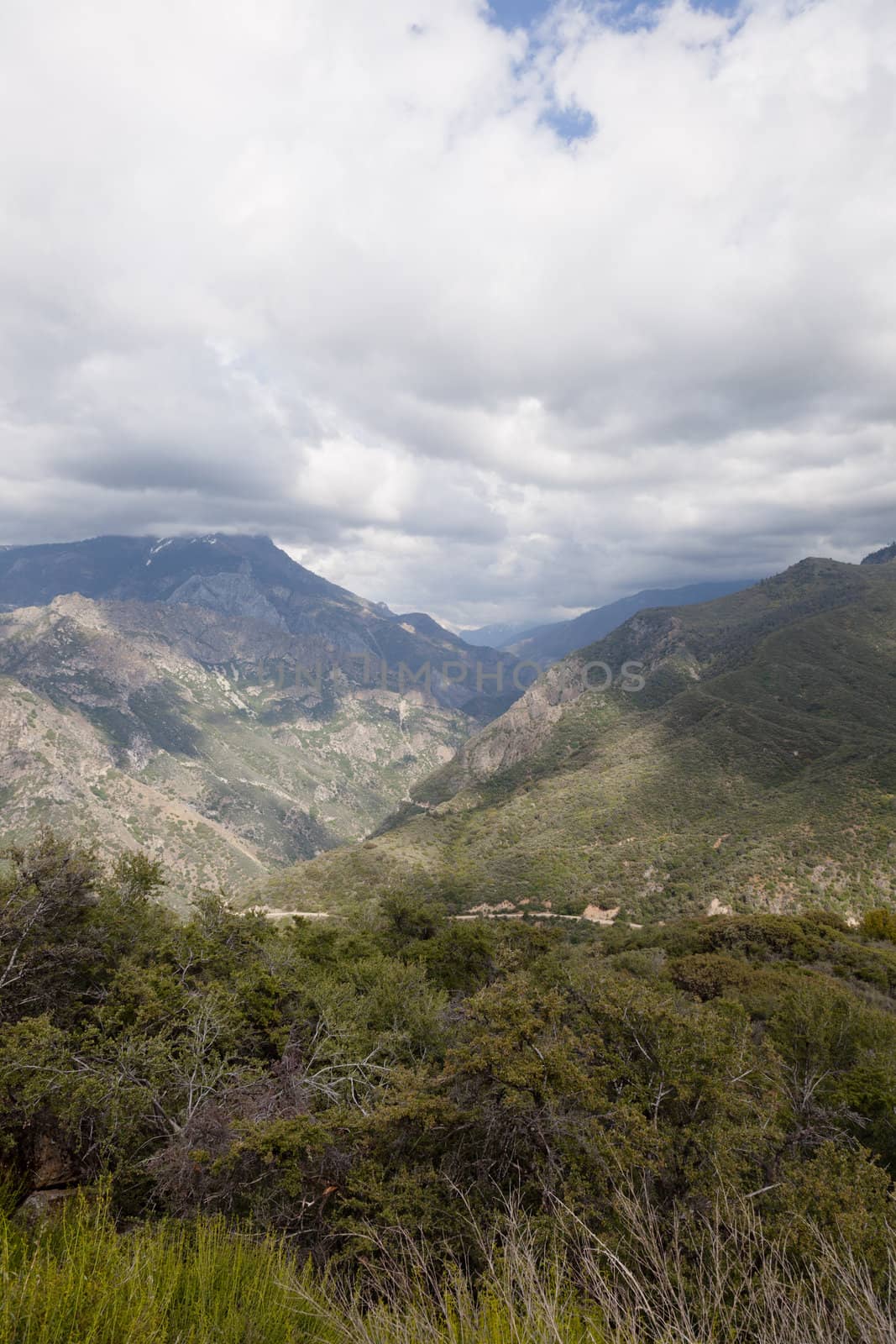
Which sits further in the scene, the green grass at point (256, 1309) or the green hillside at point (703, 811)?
the green hillside at point (703, 811)

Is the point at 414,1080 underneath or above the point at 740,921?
above

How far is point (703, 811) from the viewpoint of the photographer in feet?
312

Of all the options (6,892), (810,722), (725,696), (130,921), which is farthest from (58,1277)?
(725,696)

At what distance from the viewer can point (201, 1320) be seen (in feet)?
14.5

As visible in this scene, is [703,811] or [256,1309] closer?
[256,1309]

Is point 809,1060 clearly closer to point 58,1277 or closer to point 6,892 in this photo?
point 58,1277

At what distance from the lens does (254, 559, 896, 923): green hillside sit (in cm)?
7025

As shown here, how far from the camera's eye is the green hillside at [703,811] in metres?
70.2

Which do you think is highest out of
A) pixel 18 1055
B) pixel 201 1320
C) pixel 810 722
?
pixel 201 1320

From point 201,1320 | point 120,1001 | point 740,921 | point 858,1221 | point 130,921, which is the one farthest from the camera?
point 740,921

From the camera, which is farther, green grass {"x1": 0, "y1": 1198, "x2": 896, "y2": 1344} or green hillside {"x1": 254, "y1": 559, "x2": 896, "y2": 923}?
green hillside {"x1": 254, "y1": 559, "x2": 896, "y2": 923}

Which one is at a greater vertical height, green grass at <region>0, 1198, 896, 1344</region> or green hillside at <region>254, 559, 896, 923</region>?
green grass at <region>0, 1198, 896, 1344</region>

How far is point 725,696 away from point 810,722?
2547 centimetres

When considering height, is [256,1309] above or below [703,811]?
above
